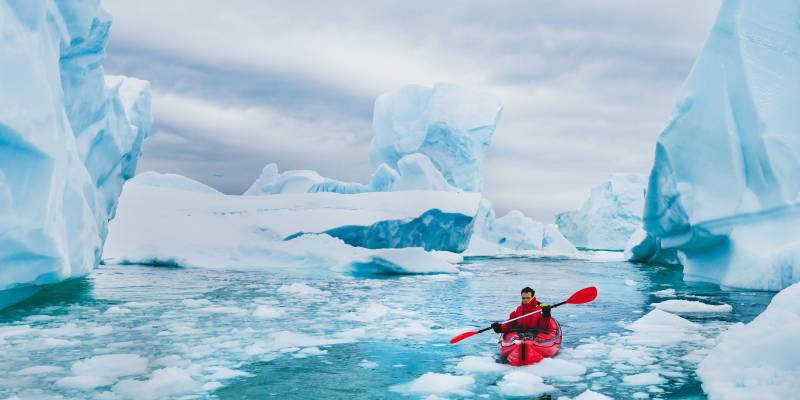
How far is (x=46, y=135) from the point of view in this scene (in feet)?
23.7

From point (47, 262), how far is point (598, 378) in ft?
20.9

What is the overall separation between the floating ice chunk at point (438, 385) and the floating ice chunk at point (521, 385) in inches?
11.0

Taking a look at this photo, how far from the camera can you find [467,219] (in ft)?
80.2

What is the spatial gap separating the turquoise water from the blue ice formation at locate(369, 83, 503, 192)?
20.1 metres

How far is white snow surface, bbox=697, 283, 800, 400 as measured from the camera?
4055 mm

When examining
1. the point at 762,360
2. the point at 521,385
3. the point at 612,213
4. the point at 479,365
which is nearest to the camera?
the point at 762,360

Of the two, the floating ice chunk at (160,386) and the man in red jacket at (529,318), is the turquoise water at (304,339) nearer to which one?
the floating ice chunk at (160,386)

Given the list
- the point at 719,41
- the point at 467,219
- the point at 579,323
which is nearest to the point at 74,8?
the point at 579,323

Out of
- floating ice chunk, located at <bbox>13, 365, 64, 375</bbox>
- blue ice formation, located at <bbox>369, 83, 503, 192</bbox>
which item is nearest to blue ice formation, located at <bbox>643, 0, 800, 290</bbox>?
floating ice chunk, located at <bbox>13, 365, 64, 375</bbox>

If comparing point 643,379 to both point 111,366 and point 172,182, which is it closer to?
point 111,366


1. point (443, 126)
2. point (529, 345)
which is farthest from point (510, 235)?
point (529, 345)

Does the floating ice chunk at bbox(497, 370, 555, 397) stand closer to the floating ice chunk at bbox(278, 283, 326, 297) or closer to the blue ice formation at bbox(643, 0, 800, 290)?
the floating ice chunk at bbox(278, 283, 326, 297)

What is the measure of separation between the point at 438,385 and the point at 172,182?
90.5 ft

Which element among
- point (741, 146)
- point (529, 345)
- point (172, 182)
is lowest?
point (529, 345)
